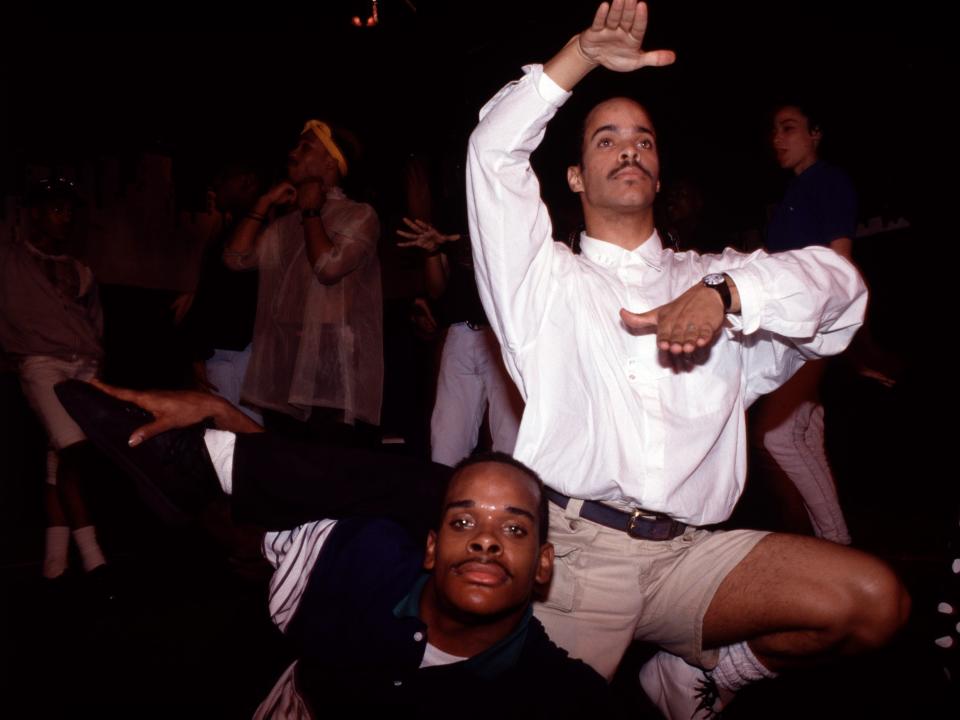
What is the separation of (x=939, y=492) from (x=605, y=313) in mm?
4613

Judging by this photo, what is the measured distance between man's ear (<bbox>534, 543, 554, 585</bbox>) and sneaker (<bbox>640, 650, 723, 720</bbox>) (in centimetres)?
57

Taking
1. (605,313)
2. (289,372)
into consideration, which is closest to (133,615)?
(289,372)

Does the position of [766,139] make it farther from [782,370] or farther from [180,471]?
[180,471]

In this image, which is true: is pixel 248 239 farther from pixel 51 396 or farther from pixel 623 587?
pixel 623 587

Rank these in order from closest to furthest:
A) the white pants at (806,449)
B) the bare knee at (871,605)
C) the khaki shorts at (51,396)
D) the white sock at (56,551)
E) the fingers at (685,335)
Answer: the fingers at (685,335) → the bare knee at (871,605) → the white pants at (806,449) → the white sock at (56,551) → the khaki shorts at (51,396)

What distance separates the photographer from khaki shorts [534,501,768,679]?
1797mm

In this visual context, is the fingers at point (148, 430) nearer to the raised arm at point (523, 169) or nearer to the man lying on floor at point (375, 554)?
the man lying on floor at point (375, 554)

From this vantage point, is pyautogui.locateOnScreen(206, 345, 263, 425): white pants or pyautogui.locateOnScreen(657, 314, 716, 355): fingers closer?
pyautogui.locateOnScreen(657, 314, 716, 355): fingers

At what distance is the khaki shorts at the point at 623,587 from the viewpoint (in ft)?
5.90

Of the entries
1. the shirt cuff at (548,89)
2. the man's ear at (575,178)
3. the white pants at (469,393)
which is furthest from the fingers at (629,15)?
the white pants at (469,393)

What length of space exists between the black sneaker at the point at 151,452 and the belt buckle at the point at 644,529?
45.1 inches

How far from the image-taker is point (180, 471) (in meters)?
1.91

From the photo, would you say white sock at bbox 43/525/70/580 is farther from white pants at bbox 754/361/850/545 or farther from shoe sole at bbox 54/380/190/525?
white pants at bbox 754/361/850/545

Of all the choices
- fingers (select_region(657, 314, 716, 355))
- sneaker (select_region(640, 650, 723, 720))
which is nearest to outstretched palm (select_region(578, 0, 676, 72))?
fingers (select_region(657, 314, 716, 355))
